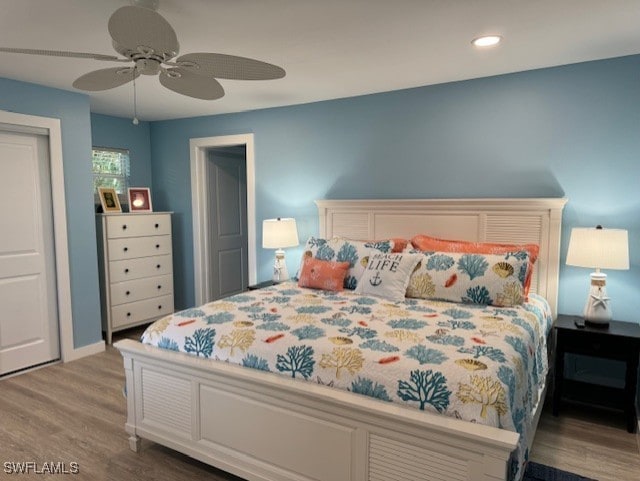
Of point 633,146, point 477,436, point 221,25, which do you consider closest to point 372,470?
point 477,436

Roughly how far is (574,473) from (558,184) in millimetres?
1851

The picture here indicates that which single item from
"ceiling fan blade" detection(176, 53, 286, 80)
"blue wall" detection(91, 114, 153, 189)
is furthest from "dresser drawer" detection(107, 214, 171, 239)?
"ceiling fan blade" detection(176, 53, 286, 80)

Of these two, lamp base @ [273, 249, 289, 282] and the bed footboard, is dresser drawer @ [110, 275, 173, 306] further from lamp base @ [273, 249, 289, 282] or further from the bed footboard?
the bed footboard

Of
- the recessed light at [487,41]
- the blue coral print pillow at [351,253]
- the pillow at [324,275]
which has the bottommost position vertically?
the pillow at [324,275]

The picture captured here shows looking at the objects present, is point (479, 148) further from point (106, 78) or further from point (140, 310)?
point (140, 310)

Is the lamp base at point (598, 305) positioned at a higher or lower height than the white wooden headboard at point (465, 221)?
lower

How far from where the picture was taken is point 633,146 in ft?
9.39

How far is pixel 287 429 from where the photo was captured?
1.98 metres

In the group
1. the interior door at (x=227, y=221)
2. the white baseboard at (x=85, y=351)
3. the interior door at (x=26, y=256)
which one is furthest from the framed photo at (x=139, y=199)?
the white baseboard at (x=85, y=351)

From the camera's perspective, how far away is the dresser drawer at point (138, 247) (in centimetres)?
435

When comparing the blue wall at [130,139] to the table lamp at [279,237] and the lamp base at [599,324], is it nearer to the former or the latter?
the table lamp at [279,237]

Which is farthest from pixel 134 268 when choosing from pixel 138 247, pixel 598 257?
pixel 598 257

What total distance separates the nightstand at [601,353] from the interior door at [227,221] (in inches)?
143

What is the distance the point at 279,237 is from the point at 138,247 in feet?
5.38
